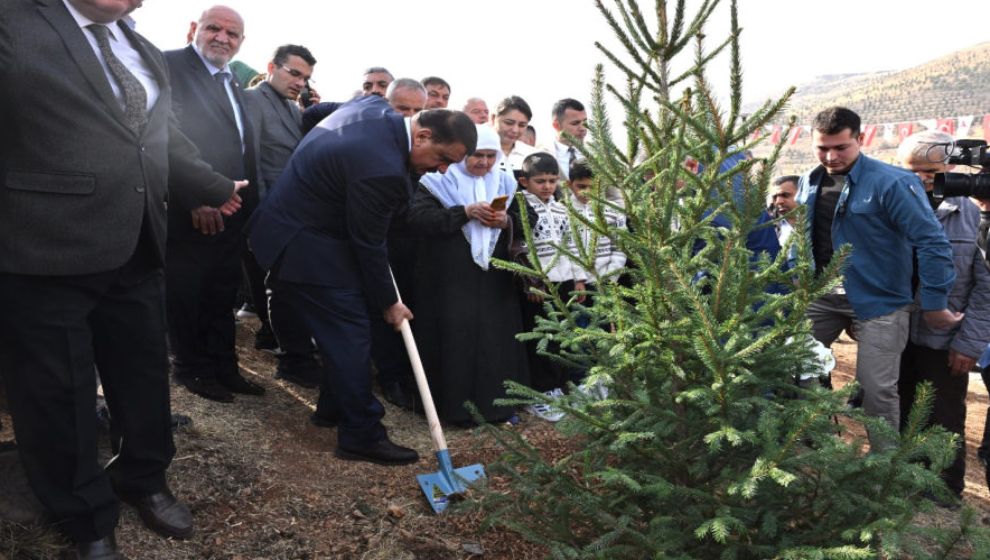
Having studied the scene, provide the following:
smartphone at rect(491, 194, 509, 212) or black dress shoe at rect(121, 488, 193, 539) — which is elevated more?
smartphone at rect(491, 194, 509, 212)

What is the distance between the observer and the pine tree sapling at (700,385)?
2.07m

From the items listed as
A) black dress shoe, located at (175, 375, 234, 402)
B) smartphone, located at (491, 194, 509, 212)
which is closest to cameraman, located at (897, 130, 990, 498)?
smartphone, located at (491, 194, 509, 212)

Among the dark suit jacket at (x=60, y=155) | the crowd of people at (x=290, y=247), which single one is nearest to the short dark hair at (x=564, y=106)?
the crowd of people at (x=290, y=247)

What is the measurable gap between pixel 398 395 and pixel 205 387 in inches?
43.7

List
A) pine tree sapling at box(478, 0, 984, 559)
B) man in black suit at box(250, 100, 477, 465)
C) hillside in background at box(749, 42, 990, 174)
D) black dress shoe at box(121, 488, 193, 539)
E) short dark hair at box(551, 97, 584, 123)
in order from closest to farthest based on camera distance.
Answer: pine tree sapling at box(478, 0, 984, 559), black dress shoe at box(121, 488, 193, 539), man in black suit at box(250, 100, 477, 465), short dark hair at box(551, 97, 584, 123), hillside in background at box(749, 42, 990, 174)

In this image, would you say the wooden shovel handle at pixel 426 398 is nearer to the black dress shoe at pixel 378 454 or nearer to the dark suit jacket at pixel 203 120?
the black dress shoe at pixel 378 454

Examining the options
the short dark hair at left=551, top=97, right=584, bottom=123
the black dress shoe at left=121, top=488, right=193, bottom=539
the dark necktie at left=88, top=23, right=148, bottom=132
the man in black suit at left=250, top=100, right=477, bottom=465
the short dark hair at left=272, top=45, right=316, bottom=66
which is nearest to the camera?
the dark necktie at left=88, top=23, right=148, bottom=132

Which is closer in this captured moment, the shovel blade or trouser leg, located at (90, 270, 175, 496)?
trouser leg, located at (90, 270, 175, 496)

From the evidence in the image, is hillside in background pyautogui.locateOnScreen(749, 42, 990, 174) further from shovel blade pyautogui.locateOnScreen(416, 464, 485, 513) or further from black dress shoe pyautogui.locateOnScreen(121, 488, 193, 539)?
black dress shoe pyautogui.locateOnScreen(121, 488, 193, 539)

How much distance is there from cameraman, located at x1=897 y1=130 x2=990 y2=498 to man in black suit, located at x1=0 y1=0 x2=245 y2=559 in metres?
3.77

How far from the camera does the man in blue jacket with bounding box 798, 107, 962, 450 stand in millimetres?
3637

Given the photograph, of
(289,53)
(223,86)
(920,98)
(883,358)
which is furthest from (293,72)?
(920,98)

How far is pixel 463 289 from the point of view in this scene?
4309mm

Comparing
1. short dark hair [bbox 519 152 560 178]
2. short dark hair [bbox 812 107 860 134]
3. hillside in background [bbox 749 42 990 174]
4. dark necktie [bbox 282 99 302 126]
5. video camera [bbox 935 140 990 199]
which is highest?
dark necktie [bbox 282 99 302 126]
